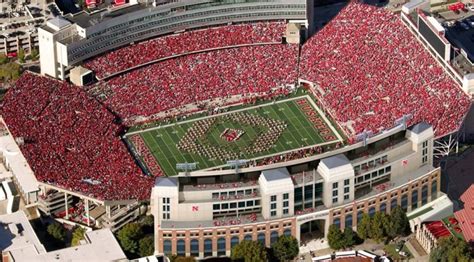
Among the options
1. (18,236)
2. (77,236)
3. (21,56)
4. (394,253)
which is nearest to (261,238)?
(394,253)

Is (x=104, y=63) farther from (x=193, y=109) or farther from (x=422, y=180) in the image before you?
(x=422, y=180)

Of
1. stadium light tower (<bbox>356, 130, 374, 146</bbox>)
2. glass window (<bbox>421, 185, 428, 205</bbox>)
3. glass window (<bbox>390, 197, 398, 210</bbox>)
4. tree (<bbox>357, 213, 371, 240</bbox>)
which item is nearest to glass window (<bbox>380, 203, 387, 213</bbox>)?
glass window (<bbox>390, 197, 398, 210</bbox>)

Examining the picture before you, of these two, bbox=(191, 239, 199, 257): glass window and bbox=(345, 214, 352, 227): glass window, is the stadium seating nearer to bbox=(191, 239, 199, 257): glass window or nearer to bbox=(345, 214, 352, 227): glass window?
bbox=(191, 239, 199, 257): glass window

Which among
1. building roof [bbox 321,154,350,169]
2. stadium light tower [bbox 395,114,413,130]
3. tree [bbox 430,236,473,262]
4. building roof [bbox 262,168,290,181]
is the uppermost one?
stadium light tower [bbox 395,114,413,130]

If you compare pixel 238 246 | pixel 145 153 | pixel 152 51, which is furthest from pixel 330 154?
pixel 152 51

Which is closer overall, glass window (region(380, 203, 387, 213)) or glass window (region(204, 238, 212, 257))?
glass window (region(204, 238, 212, 257))

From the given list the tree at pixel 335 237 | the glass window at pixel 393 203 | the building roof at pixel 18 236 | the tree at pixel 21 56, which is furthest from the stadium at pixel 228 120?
the tree at pixel 21 56
